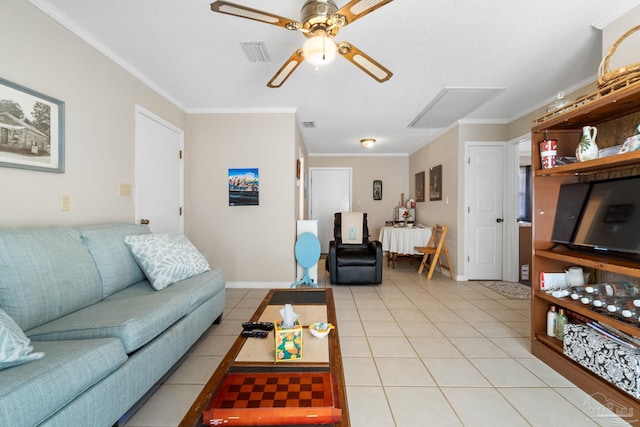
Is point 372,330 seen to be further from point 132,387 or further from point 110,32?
point 110,32

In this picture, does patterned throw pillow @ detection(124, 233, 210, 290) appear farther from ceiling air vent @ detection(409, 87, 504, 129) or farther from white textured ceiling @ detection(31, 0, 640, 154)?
ceiling air vent @ detection(409, 87, 504, 129)

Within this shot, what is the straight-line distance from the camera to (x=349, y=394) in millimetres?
1601

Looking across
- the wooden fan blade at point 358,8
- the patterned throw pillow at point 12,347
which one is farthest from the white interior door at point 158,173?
the wooden fan blade at point 358,8

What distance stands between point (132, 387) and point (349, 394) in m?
1.12

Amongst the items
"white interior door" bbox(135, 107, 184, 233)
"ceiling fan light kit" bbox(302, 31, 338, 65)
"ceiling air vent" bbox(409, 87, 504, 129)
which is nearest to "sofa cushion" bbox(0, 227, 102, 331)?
"white interior door" bbox(135, 107, 184, 233)

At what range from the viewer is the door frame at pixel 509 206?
4023 millimetres

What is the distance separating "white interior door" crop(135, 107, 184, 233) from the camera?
284cm

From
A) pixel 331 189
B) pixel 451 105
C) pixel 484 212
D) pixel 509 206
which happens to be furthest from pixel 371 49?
pixel 331 189

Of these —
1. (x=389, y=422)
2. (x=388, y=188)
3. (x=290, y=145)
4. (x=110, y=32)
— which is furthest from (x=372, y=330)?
(x=388, y=188)

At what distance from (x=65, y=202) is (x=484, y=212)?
481 centimetres

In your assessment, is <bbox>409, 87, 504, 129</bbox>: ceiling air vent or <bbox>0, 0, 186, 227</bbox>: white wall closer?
<bbox>0, 0, 186, 227</bbox>: white wall

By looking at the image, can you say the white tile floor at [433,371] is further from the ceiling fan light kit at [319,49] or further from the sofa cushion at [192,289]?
the ceiling fan light kit at [319,49]

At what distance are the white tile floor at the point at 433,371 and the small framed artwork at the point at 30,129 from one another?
1635 mm

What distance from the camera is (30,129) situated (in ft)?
5.73
